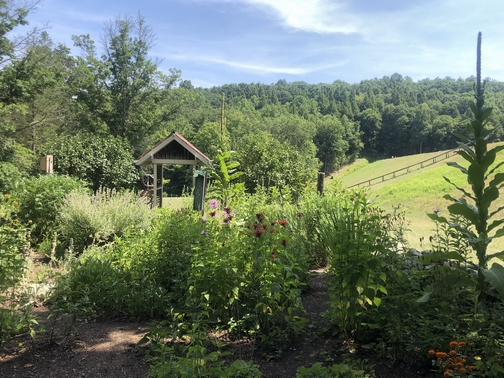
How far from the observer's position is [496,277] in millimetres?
2361

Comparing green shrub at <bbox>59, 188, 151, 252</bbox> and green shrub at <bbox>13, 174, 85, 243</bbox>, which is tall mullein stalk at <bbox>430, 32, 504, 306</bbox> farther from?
green shrub at <bbox>13, 174, 85, 243</bbox>

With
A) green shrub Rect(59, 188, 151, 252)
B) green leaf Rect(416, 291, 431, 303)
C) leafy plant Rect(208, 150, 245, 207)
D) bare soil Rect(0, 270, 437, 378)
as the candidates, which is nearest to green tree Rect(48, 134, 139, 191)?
leafy plant Rect(208, 150, 245, 207)

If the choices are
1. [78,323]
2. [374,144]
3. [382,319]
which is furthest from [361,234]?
[374,144]

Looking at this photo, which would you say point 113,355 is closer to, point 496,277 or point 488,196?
point 496,277

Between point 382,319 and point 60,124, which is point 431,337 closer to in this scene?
point 382,319

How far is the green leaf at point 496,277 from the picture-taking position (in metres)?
2.31

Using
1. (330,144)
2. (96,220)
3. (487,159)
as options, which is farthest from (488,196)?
(330,144)

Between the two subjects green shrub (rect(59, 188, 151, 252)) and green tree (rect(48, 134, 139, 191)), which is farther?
green tree (rect(48, 134, 139, 191))

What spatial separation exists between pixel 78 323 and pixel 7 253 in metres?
1.00

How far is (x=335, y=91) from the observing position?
97688 millimetres

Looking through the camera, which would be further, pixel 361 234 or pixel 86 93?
pixel 86 93

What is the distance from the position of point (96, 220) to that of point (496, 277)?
5.48 m

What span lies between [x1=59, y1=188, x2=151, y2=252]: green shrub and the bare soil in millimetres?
2752

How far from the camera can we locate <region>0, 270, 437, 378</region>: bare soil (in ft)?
7.77
